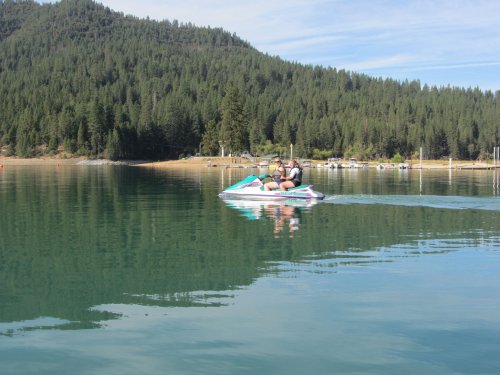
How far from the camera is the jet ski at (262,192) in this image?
3859 centimetres

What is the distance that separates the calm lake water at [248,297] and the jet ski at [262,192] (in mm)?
11097

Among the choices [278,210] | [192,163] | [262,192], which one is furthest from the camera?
[192,163]

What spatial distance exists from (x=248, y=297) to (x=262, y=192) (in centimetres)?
2559

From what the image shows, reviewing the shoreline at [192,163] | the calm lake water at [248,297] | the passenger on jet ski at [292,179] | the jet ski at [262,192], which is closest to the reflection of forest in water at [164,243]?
the calm lake water at [248,297]

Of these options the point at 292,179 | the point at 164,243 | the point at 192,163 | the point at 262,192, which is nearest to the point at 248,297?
the point at 164,243

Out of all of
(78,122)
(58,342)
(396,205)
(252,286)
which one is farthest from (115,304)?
(78,122)

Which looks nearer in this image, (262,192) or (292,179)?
(292,179)

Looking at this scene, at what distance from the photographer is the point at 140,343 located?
1119cm

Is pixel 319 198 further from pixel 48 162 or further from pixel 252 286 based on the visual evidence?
pixel 48 162

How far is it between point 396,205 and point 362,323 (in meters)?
24.4

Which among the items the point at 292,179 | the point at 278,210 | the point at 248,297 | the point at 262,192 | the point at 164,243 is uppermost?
the point at 292,179

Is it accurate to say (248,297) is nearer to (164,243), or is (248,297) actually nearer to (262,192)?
(164,243)

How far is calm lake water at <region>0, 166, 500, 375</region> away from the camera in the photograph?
34.5 ft

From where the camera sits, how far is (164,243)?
852 inches
